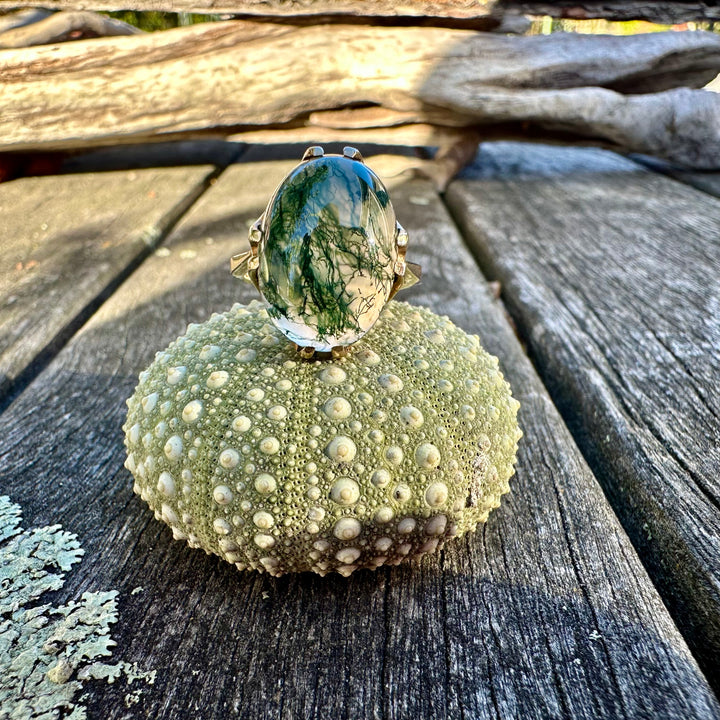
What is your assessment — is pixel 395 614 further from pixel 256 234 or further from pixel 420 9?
pixel 420 9

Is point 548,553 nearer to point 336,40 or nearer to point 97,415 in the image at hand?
point 97,415

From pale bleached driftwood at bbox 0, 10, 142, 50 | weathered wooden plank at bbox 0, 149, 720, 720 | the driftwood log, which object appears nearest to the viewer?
weathered wooden plank at bbox 0, 149, 720, 720

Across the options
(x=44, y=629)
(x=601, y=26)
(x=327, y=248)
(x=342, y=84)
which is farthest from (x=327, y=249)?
(x=601, y=26)

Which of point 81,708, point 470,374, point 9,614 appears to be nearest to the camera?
point 81,708

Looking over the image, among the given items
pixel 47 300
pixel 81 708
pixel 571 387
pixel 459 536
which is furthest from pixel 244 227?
pixel 81 708

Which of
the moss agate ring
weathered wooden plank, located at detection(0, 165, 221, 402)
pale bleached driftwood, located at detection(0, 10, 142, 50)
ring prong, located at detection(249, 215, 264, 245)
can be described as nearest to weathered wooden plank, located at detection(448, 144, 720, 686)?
the moss agate ring

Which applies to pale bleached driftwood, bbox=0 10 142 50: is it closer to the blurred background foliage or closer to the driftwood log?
the driftwood log
